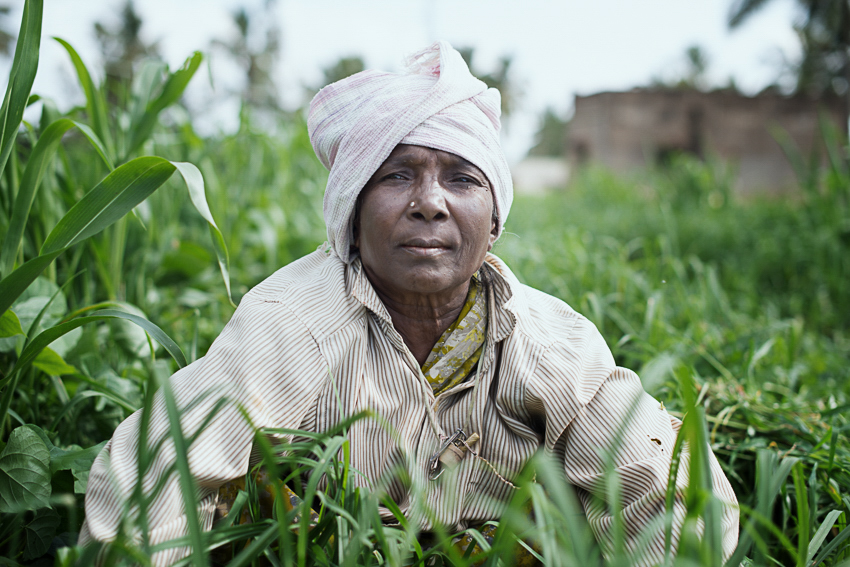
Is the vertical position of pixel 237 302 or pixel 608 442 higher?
pixel 608 442

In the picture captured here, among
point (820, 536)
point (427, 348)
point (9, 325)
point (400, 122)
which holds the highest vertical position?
point (400, 122)

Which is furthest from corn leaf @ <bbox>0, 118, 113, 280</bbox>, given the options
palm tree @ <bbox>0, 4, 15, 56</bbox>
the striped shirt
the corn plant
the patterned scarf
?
palm tree @ <bbox>0, 4, 15, 56</bbox>

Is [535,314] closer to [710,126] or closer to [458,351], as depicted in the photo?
[458,351]

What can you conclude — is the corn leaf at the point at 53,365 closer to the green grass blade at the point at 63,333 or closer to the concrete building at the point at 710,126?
the green grass blade at the point at 63,333

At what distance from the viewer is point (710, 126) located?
20.6m

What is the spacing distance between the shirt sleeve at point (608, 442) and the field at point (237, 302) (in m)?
0.07

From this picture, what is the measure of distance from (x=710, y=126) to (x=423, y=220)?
74.2 ft

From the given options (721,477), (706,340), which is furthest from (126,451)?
(706,340)

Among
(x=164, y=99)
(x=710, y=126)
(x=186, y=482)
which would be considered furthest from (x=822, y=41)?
(x=186, y=482)

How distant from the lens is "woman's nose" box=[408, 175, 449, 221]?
3.96 feet

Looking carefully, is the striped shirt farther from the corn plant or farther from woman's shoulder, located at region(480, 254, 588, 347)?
the corn plant

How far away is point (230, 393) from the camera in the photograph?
→ 1.07 metres

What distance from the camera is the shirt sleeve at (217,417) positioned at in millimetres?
947

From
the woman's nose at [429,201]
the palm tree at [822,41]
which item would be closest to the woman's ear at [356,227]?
the woman's nose at [429,201]
